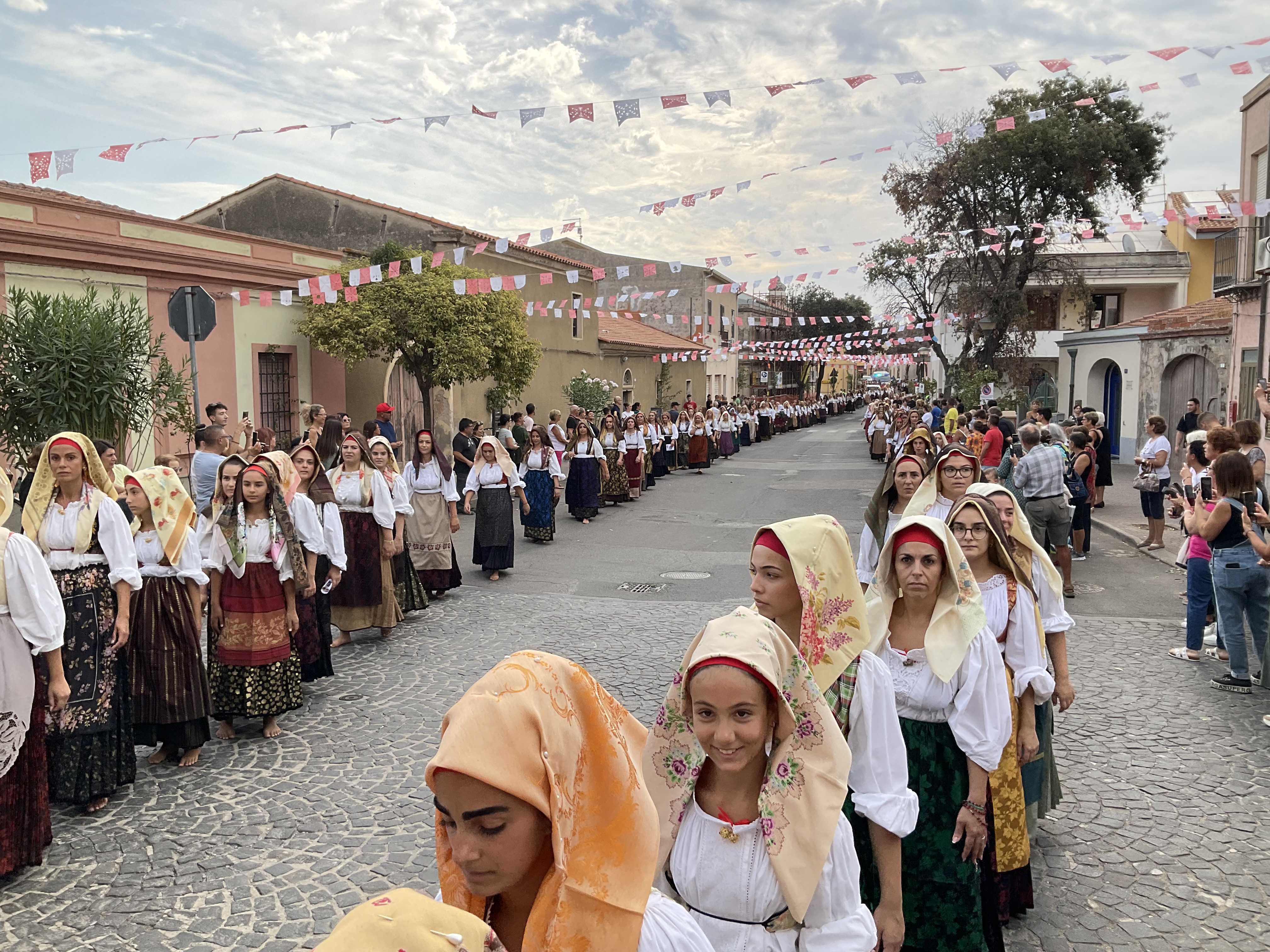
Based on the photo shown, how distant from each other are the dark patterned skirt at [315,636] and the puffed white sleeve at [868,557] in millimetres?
3849

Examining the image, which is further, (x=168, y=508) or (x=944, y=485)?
(x=944, y=485)

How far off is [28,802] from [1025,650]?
4.52 m

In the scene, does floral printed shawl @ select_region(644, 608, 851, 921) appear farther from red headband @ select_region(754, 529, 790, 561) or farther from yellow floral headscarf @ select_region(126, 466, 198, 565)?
yellow floral headscarf @ select_region(126, 466, 198, 565)

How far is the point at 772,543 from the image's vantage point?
9.89 feet

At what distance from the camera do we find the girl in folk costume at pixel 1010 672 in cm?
364

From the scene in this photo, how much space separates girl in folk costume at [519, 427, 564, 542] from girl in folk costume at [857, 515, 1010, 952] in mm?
9942

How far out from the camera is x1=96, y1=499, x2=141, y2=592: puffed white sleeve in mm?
5172

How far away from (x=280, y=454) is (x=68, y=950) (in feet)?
12.9

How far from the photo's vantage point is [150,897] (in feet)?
14.0

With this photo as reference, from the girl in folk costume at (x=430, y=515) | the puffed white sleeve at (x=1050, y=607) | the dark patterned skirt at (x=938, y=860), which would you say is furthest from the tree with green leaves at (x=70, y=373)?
the dark patterned skirt at (x=938, y=860)

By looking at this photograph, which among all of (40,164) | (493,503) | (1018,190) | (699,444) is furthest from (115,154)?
(1018,190)

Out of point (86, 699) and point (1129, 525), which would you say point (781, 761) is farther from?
point (1129, 525)

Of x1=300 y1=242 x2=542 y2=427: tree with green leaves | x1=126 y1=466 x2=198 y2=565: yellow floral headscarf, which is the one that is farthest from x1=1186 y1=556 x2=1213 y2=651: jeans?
x1=300 y1=242 x2=542 y2=427: tree with green leaves

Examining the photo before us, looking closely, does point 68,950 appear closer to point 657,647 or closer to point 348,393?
point 657,647
